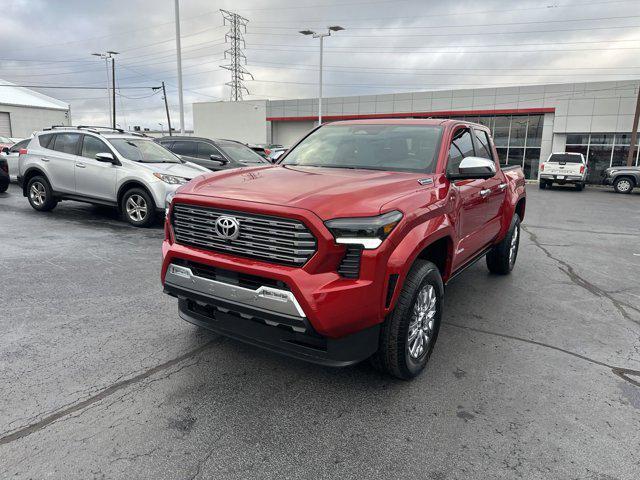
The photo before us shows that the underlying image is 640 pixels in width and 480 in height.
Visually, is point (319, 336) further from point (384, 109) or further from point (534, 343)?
point (384, 109)

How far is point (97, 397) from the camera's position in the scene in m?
2.98

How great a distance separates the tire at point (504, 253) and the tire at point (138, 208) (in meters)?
5.97

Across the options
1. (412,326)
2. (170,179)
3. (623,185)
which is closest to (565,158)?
(623,185)

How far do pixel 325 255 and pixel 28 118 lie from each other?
55.6m

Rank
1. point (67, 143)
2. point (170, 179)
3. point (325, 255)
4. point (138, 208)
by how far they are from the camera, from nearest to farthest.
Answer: point (325, 255) → point (170, 179) → point (138, 208) → point (67, 143)

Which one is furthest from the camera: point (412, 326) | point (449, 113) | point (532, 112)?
point (449, 113)

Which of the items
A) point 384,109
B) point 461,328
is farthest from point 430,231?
point 384,109

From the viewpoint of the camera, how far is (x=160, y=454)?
8.08 feet

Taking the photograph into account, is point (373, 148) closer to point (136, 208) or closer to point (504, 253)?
point (504, 253)

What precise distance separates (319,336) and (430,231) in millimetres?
1118

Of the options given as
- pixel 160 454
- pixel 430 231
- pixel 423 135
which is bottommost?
pixel 160 454

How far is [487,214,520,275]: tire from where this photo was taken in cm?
598

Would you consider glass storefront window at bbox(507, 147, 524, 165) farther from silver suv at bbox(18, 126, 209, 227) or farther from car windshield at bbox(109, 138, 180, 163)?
silver suv at bbox(18, 126, 209, 227)

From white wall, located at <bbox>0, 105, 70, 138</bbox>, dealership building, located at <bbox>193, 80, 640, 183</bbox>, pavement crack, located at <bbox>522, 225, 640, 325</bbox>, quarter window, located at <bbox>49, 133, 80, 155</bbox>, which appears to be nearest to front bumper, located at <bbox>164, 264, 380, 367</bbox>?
pavement crack, located at <bbox>522, 225, 640, 325</bbox>
